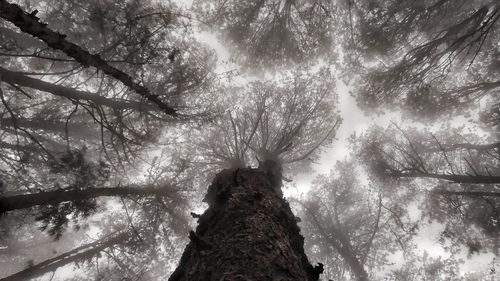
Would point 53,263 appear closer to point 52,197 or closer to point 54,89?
point 52,197

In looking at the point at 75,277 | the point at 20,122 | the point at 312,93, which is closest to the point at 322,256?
the point at 312,93

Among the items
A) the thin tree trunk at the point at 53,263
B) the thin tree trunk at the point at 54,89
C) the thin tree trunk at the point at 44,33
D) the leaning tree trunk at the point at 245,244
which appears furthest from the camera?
the thin tree trunk at the point at 53,263

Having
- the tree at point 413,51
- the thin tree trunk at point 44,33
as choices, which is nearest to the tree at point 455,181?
the tree at point 413,51

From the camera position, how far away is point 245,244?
259 cm

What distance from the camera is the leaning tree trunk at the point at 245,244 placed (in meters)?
2.24

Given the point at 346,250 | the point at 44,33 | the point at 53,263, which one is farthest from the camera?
the point at 346,250

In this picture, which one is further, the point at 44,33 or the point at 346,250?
the point at 346,250

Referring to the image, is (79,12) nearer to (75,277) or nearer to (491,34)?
(491,34)

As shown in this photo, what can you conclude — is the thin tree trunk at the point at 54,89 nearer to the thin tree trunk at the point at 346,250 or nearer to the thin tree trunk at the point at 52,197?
the thin tree trunk at the point at 52,197

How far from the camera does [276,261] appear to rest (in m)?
2.38

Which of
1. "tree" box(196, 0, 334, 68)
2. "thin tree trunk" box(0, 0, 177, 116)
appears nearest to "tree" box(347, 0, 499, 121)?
"tree" box(196, 0, 334, 68)

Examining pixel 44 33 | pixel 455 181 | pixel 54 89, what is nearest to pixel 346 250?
pixel 455 181

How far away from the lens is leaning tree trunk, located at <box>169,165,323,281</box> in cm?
224

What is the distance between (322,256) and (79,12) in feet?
64.7
